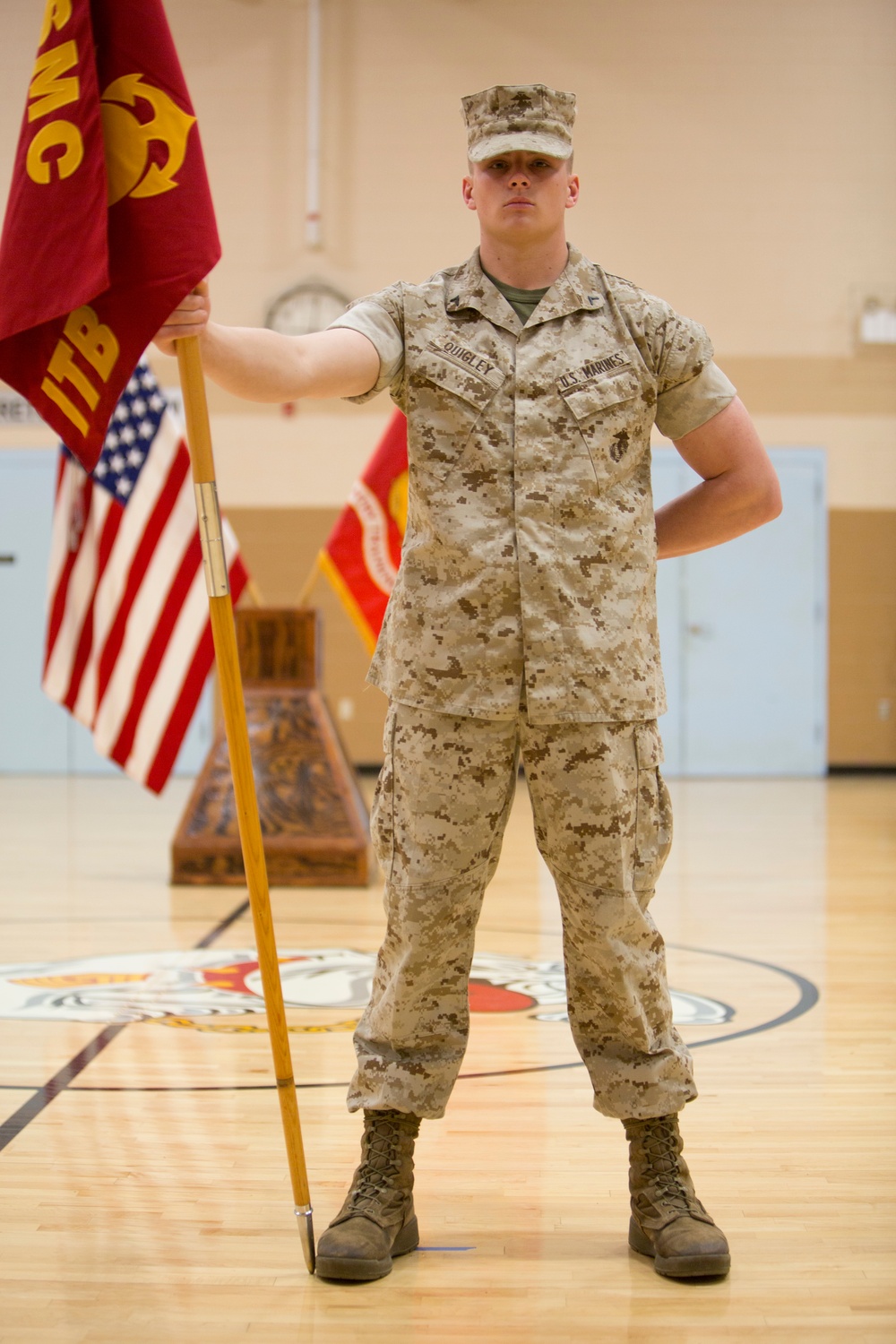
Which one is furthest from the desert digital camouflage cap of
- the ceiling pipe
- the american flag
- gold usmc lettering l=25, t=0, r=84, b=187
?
the ceiling pipe

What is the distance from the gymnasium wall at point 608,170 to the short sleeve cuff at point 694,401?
8.05 metres

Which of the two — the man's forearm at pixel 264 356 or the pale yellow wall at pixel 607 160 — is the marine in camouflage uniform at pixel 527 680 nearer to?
the man's forearm at pixel 264 356

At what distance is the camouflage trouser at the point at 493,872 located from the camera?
183 centimetres

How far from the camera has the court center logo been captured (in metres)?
3.27

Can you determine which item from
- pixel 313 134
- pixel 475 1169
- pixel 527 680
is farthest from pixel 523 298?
pixel 313 134

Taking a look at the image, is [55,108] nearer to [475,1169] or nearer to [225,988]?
[475,1169]

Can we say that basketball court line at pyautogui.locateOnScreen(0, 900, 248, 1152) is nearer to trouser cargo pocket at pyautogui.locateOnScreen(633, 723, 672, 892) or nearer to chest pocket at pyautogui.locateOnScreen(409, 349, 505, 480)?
Result: trouser cargo pocket at pyautogui.locateOnScreen(633, 723, 672, 892)

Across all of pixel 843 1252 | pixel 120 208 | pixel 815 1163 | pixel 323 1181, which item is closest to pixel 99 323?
pixel 120 208

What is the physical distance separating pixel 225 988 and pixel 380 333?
2.15 metres

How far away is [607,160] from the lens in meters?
9.89

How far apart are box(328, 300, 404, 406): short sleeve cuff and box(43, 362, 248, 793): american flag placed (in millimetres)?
3197

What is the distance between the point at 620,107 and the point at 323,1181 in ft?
29.9

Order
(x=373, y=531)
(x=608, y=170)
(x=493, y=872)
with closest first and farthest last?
(x=493, y=872) < (x=373, y=531) < (x=608, y=170)

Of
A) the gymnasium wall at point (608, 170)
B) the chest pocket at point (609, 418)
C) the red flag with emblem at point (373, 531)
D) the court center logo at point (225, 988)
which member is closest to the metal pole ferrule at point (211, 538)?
the chest pocket at point (609, 418)
